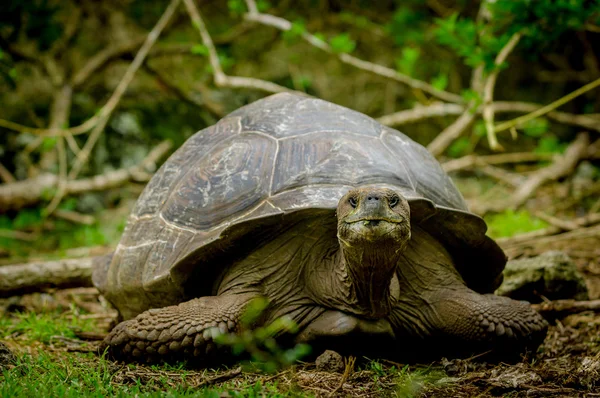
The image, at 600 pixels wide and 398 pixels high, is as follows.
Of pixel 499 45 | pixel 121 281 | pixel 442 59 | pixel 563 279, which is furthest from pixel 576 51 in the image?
pixel 121 281

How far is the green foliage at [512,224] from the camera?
5734 millimetres

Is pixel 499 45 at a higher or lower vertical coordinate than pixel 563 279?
higher

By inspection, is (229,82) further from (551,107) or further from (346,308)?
(346,308)

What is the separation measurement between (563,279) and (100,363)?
8.06 feet

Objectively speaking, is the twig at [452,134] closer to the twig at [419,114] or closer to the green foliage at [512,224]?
the twig at [419,114]

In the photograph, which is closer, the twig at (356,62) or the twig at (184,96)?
the twig at (356,62)

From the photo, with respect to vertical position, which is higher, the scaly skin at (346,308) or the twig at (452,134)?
the twig at (452,134)

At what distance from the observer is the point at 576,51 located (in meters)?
9.00

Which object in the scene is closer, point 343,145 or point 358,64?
point 343,145

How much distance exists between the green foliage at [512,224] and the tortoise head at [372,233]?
3.37 meters

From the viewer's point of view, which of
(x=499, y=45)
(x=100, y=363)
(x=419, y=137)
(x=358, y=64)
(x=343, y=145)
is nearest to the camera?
(x=100, y=363)

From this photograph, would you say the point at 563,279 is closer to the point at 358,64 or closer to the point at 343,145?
the point at 343,145

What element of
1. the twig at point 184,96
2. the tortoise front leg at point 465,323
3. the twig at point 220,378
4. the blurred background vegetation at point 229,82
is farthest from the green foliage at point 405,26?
the twig at point 220,378

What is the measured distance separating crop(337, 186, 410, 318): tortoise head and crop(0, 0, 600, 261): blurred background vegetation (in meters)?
2.16
